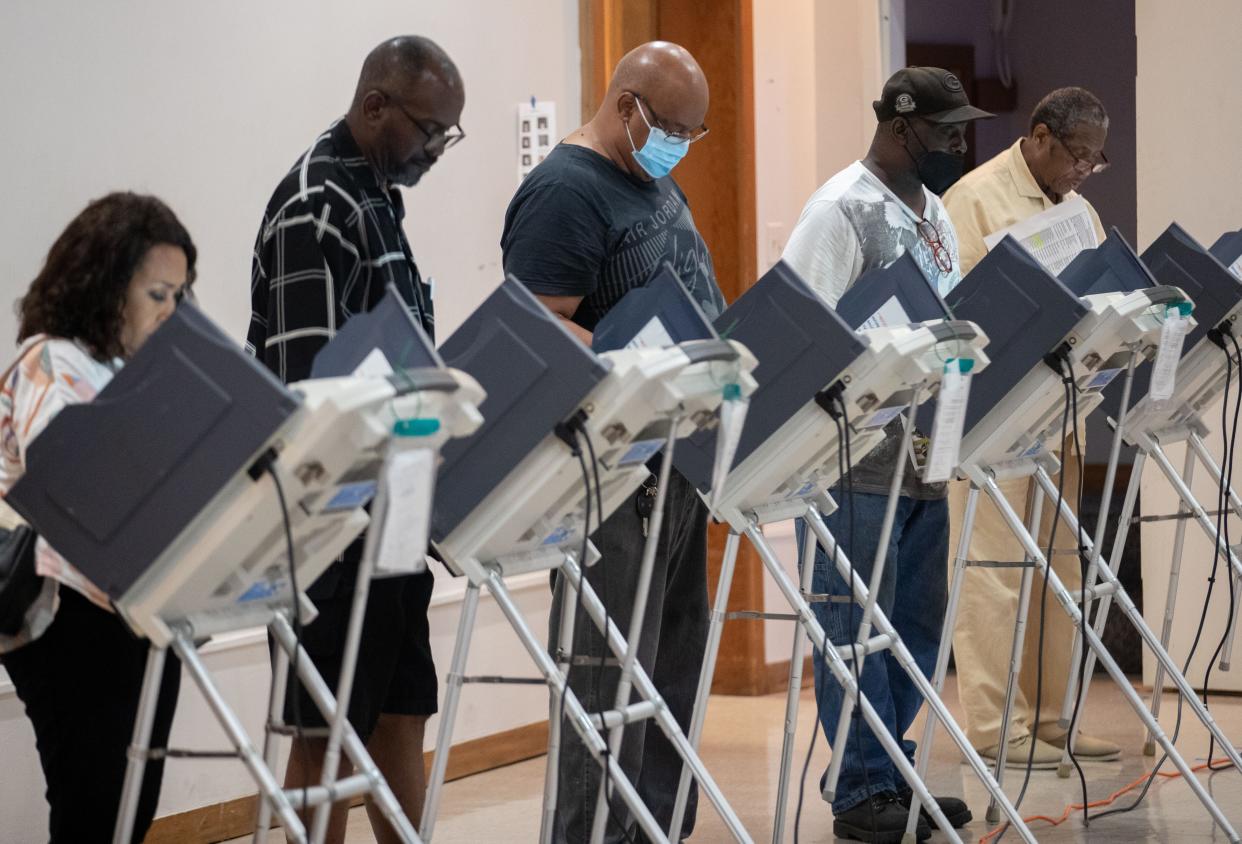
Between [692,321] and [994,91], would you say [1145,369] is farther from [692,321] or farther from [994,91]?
[994,91]

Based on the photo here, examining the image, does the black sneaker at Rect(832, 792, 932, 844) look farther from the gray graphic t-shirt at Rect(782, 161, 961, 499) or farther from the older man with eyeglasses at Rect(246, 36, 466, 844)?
the older man with eyeglasses at Rect(246, 36, 466, 844)

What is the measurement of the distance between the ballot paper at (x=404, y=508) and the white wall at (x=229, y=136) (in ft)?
5.77

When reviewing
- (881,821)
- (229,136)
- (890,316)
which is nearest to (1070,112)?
(890,316)

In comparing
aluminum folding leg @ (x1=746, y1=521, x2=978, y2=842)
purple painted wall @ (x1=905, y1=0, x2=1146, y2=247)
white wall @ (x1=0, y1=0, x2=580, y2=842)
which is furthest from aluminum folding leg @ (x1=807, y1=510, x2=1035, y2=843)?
purple painted wall @ (x1=905, y1=0, x2=1146, y2=247)

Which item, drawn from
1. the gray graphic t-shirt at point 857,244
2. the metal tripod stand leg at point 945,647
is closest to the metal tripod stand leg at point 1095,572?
the metal tripod stand leg at point 945,647

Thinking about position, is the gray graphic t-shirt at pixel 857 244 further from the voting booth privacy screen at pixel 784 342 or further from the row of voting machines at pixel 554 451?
the voting booth privacy screen at pixel 784 342

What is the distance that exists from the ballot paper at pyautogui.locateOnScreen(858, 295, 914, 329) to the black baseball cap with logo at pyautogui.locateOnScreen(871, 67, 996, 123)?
2.55 ft

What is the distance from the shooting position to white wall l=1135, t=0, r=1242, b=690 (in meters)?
5.45

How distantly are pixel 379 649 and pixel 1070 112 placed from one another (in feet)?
8.59

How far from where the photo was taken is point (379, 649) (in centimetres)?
280

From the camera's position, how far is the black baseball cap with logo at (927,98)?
3.79m

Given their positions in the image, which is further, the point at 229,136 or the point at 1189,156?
the point at 1189,156

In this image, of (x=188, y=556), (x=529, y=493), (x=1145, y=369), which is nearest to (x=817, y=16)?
(x=1145, y=369)

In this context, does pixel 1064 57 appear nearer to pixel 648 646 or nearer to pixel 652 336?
pixel 648 646
